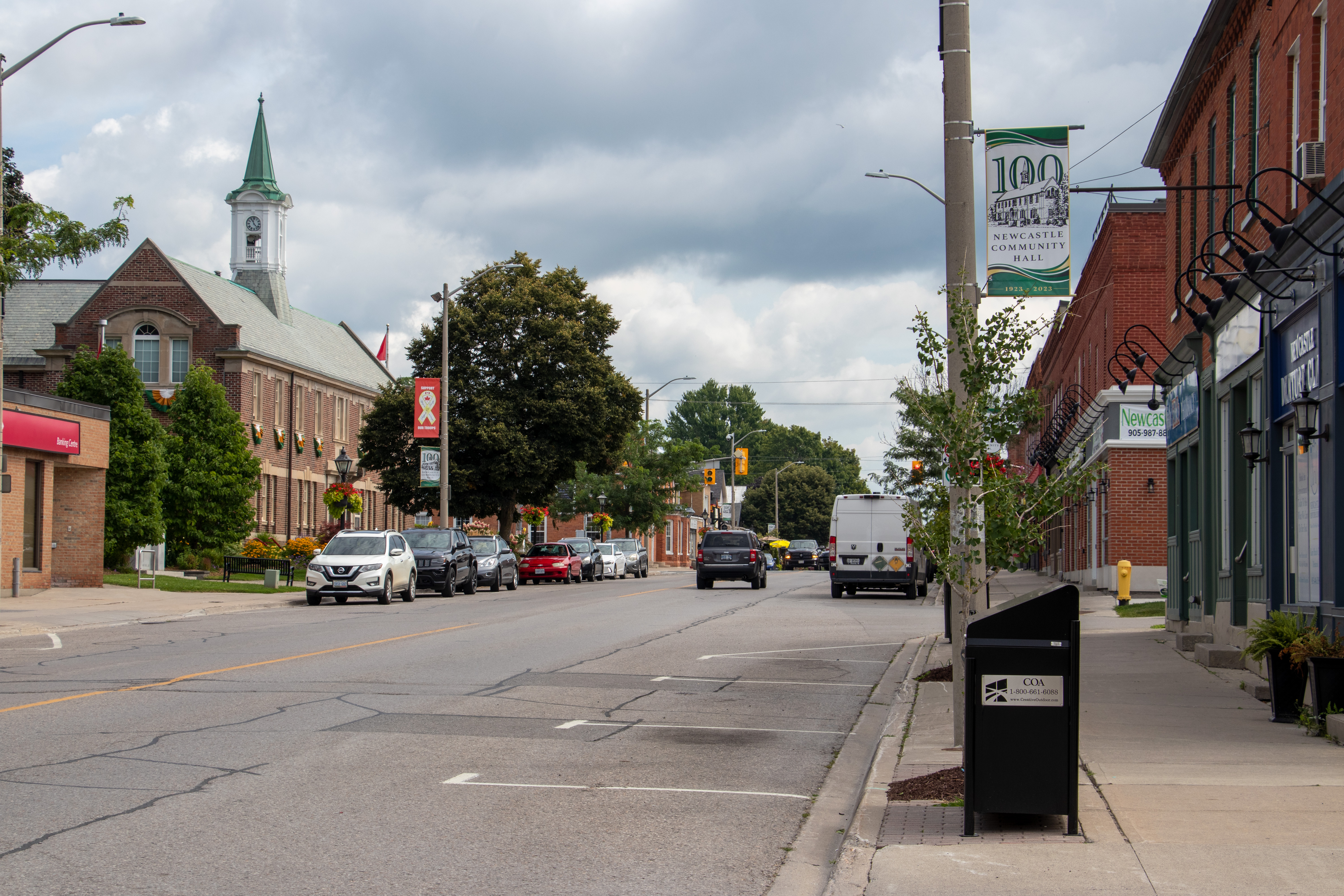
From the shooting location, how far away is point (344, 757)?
912 cm

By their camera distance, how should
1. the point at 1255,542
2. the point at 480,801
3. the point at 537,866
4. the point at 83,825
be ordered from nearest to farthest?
the point at 537,866 → the point at 83,825 → the point at 480,801 → the point at 1255,542

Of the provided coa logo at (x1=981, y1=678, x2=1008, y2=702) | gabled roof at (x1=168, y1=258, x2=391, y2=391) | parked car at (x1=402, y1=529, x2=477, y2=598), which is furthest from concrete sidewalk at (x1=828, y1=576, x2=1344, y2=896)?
gabled roof at (x1=168, y1=258, x2=391, y2=391)

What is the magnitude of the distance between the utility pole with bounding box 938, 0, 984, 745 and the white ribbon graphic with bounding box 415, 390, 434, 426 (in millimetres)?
32995

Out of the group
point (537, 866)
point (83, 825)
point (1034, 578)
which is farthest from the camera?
point (1034, 578)

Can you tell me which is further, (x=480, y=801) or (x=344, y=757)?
(x=344, y=757)

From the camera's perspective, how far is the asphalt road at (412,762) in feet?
20.6

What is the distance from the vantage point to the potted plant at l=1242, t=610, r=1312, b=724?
1076 centimetres

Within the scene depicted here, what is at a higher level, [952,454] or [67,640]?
[952,454]

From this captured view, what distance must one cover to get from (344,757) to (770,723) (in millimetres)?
3917

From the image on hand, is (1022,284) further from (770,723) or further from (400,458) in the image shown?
(400,458)

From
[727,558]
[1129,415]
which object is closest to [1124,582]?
[1129,415]

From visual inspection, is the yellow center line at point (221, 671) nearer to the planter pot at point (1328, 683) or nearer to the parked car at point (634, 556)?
the planter pot at point (1328, 683)

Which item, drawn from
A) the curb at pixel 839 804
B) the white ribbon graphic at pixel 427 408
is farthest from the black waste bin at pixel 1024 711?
the white ribbon graphic at pixel 427 408

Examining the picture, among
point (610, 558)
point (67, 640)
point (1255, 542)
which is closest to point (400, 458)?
point (610, 558)
